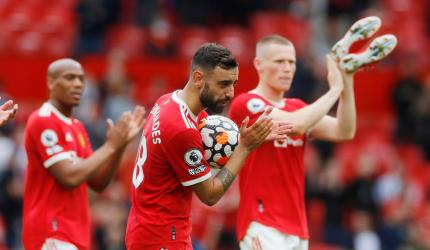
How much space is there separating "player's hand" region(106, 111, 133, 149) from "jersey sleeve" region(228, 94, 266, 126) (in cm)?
96

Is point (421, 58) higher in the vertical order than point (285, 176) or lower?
higher

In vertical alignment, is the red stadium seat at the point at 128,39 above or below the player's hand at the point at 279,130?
above

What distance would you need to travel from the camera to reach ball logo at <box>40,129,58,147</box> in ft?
31.2

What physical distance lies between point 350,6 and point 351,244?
6.92 metres

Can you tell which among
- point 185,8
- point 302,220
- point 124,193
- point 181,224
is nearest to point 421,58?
point 185,8

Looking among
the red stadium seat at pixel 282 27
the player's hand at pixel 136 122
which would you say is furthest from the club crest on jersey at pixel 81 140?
the red stadium seat at pixel 282 27

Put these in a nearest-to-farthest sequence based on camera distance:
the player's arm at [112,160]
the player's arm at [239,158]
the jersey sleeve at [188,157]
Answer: the jersey sleeve at [188,157]
the player's arm at [239,158]
the player's arm at [112,160]

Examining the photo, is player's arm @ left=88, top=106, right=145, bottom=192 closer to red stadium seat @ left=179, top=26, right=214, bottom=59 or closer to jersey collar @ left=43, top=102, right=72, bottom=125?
jersey collar @ left=43, top=102, right=72, bottom=125

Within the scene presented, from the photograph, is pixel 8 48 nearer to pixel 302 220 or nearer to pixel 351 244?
pixel 351 244

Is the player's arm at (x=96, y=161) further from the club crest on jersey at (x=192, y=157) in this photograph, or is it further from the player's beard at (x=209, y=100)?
the club crest on jersey at (x=192, y=157)

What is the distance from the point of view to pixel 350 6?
2088 cm

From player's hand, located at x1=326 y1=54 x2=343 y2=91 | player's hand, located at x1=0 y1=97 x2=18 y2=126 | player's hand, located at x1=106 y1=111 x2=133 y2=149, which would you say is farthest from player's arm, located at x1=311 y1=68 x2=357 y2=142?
player's hand, located at x1=0 y1=97 x2=18 y2=126

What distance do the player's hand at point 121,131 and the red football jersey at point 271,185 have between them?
100 cm

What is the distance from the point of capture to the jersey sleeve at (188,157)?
7.96 meters
